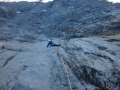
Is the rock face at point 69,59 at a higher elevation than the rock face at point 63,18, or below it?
below

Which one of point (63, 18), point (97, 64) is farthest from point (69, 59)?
point (63, 18)

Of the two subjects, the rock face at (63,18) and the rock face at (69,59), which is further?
the rock face at (63,18)

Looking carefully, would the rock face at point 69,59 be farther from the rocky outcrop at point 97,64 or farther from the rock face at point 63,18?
the rock face at point 63,18

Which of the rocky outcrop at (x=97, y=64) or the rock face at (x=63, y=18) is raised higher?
the rock face at (x=63, y=18)

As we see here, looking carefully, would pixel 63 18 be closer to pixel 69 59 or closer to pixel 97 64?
pixel 69 59

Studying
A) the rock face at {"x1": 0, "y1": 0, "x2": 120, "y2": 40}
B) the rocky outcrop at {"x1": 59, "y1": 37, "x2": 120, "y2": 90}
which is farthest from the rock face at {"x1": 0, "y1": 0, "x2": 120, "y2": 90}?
the rock face at {"x1": 0, "y1": 0, "x2": 120, "y2": 40}

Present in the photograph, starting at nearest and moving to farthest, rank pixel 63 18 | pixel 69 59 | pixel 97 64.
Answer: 1. pixel 97 64
2. pixel 69 59
3. pixel 63 18

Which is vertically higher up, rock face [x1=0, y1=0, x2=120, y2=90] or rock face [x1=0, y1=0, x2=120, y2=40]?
rock face [x1=0, y1=0, x2=120, y2=40]

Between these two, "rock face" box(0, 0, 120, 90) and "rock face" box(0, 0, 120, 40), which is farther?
"rock face" box(0, 0, 120, 40)

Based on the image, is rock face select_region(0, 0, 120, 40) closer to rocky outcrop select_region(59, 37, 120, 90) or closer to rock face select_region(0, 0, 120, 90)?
rock face select_region(0, 0, 120, 90)

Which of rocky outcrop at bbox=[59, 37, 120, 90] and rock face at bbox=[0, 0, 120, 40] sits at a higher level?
rock face at bbox=[0, 0, 120, 40]

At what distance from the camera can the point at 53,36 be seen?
20.7 metres

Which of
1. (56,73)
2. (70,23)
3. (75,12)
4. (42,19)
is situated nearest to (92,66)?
(56,73)

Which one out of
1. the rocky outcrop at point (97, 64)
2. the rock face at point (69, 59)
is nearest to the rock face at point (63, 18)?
the rock face at point (69, 59)
